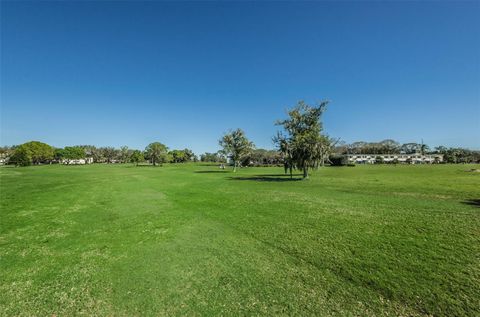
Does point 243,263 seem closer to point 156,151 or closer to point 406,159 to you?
point 156,151

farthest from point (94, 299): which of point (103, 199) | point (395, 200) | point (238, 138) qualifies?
point (238, 138)

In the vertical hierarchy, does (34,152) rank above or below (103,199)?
above

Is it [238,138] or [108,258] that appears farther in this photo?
[238,138]

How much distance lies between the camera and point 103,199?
15.8 meters

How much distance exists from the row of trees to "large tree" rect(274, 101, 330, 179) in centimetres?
8186

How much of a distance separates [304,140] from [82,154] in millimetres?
152349

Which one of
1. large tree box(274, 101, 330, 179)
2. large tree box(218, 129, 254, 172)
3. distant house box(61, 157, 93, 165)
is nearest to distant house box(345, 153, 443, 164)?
large tree box(218, 129, 254, 172)

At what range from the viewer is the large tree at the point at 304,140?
92.7 ft

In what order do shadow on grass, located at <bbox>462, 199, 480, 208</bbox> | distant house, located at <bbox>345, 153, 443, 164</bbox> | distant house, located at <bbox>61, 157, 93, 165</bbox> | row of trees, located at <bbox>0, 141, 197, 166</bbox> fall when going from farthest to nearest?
distant house, located at <bbox>61, 157, 93, 165</bbox>
distant house, located at <bbox>345, 153, 443, 164</bbox>
row of trees, located at <bbox>0, 141, 197, 166</bbox>
shadow on grass, located at <bbox>462, 199, 480, 208</bbox>

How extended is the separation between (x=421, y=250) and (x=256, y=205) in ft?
26.8

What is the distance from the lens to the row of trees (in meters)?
93.7

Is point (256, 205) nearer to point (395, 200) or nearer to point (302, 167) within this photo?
point (395, 200)

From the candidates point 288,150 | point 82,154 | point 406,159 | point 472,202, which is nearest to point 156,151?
point 82,154

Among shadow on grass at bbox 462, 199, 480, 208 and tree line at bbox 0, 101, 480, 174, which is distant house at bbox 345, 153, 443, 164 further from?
shadow on grass at bbox 462, 199, 480, 208
